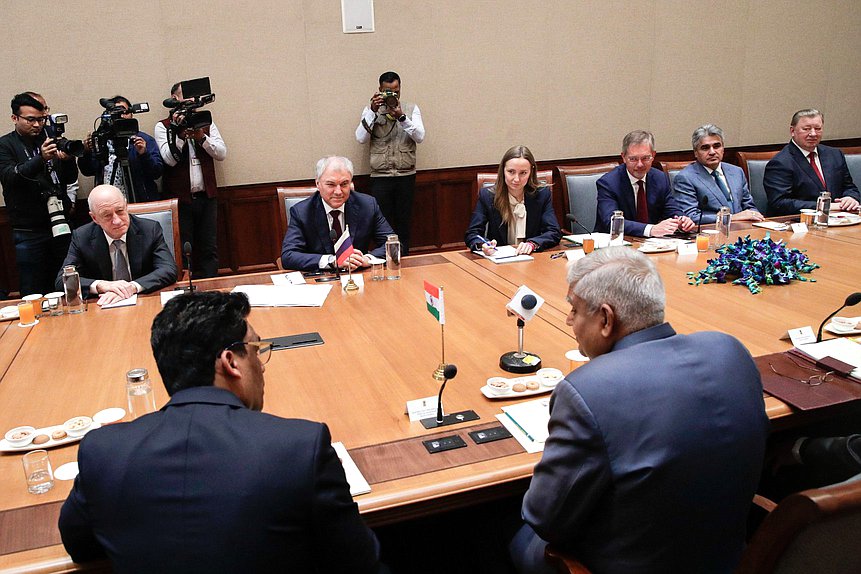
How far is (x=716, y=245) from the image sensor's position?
370 centimetres

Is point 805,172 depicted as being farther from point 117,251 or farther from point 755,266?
point 117,251

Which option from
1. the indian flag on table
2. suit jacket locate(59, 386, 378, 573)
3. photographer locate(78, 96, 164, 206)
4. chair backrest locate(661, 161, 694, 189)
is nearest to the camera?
suit jacket locate(59, 386, 378, 573)

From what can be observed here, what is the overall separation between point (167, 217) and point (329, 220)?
0.85 metres

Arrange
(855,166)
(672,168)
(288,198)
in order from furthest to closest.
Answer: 1. (855,166)
2. (672,168)
3. (288,198)

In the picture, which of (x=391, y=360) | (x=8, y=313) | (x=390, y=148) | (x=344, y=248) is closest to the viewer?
(x=391, y=360)

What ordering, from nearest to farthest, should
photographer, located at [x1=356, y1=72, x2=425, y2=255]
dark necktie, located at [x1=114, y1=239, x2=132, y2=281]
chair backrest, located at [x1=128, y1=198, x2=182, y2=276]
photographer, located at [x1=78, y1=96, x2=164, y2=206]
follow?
dark necktie, located at [x1=114, y1=239, x2=132, y2=281] → chair backrest, located at [x1=128, y1=198, x2=182, y2=276] → photographer, located at [x1=78, y1=96, x2=164, y2=206] → photographer, located at [x1=356, y1=72, x2=425, y2=255]

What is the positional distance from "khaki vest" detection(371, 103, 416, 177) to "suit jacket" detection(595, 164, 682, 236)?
1.77 metres

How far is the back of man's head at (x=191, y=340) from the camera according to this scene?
4.32 ft

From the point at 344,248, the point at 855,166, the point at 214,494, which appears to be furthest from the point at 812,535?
the point at 855,166

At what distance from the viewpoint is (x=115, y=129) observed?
4277mm

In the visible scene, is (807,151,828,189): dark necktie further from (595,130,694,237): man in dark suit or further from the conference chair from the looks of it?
(595,130,694,237): man in dark suit

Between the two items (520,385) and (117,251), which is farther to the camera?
(117,251)

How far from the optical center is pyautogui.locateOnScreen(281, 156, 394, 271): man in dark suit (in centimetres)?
361

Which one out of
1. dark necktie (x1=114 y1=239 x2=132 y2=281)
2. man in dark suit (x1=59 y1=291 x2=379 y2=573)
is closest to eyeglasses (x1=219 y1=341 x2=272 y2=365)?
man in dark suit (x1=59 y1=291 x2=379 y2=573)
